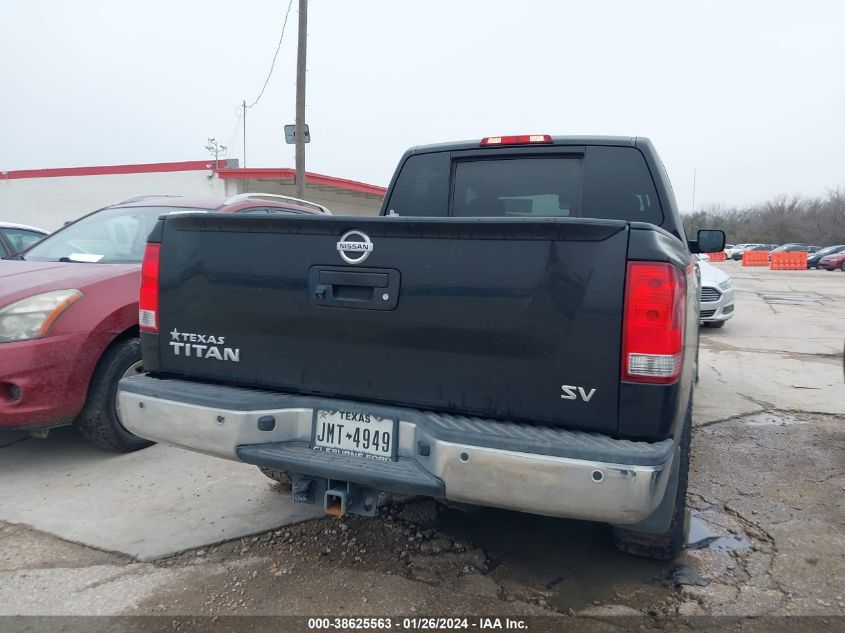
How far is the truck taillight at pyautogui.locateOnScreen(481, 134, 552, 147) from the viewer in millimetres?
3686

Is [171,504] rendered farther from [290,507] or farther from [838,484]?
[838,484]

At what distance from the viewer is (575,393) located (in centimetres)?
217

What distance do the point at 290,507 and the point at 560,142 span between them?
→ 2.60 meters

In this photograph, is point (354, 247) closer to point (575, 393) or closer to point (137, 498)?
point (575, 393)

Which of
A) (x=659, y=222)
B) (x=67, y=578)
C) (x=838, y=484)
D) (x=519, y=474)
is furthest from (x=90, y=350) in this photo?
(x=838, y=484)

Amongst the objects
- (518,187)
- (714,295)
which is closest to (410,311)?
(518,187)

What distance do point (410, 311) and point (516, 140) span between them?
5.99 ft

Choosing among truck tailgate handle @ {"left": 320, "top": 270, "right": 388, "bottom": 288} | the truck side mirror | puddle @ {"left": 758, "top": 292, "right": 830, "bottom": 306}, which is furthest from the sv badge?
puddle @ {"left": 758, "top": 292, "right": 830, "bottom": 306}

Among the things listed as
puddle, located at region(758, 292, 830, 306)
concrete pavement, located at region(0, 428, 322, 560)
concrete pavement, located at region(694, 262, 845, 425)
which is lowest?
concrete pavement, located at region(0, 428, 322, 560)

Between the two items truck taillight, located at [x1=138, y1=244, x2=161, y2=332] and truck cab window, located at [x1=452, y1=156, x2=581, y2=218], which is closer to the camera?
truck taillight, located at [x1=138, y1=244, x2=161, y2=332]

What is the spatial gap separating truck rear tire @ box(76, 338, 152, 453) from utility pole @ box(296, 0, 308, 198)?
10.1 metres

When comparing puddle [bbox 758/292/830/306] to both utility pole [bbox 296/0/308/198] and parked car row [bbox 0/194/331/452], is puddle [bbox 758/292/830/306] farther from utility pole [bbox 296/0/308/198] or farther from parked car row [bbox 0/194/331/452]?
parked car row [bbox 0/194/331/452]

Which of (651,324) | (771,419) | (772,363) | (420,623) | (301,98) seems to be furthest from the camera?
(301,98)

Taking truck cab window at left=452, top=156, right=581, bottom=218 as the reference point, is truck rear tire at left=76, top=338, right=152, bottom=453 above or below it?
below
